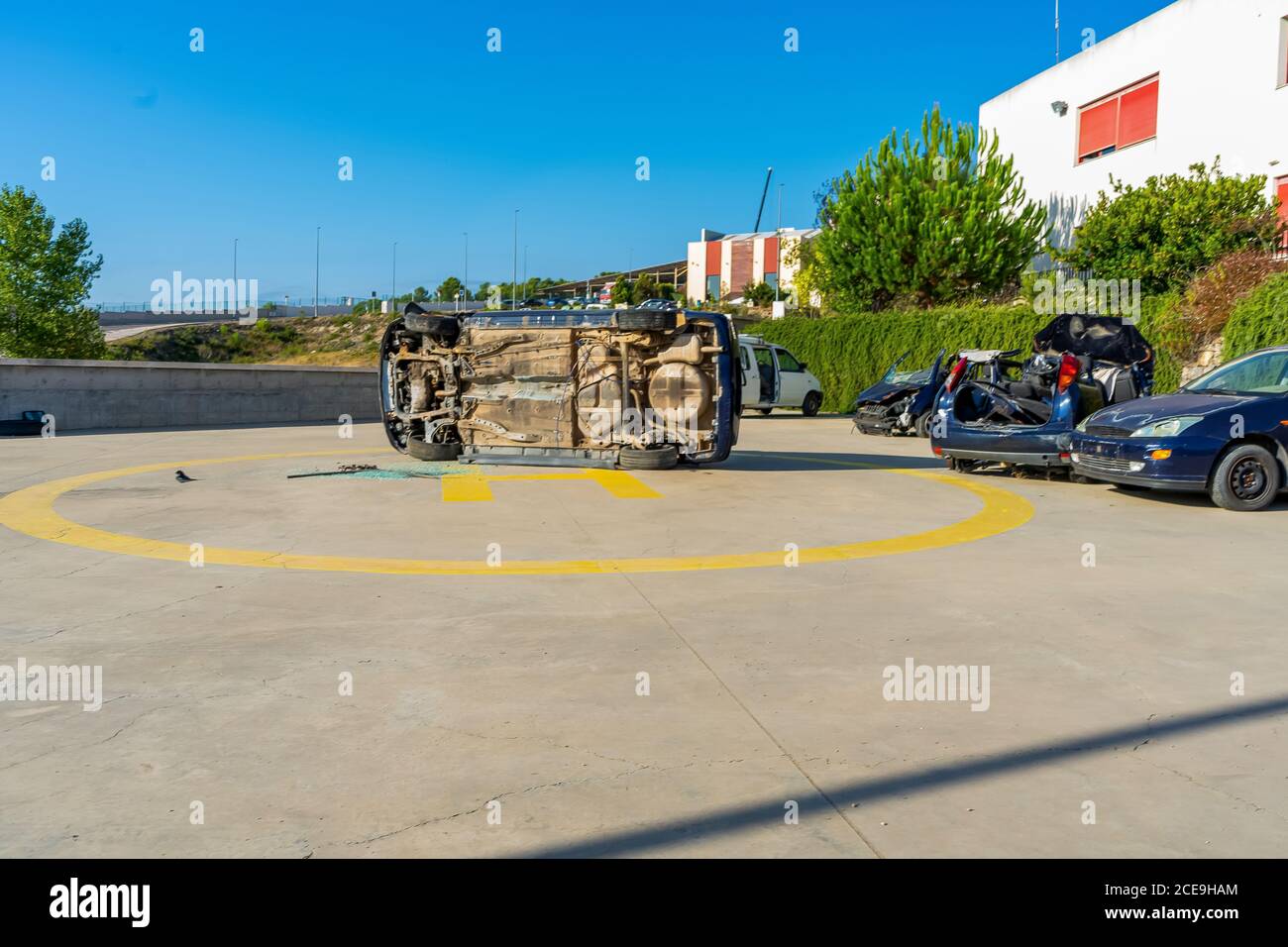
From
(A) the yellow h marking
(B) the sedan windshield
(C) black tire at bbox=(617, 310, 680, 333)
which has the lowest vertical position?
(A) the yellow h marking

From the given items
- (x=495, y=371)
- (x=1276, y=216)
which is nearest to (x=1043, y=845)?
(x=495, y=371)

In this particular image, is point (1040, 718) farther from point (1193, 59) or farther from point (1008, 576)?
point (1193, 59)

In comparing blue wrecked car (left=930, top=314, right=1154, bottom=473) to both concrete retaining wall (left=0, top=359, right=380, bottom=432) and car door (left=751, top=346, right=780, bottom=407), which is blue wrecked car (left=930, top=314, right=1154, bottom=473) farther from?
concrete retaining wall (left=0, top=359, right=380, bottom=432)

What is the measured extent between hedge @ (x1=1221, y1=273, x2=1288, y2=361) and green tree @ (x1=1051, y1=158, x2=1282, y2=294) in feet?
16.5

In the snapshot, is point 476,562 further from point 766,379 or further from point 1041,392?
point 766,379

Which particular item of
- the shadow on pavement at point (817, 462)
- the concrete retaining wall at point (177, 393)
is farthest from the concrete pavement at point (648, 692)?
the concrete retaining wall at point (177, 393)

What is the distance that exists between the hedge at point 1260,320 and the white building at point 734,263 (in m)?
47.4

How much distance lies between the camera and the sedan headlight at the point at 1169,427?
9.52 m

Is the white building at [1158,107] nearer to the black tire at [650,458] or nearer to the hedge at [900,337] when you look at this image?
the hedge at [900,337]

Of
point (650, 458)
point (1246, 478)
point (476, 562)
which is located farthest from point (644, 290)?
point (476, 562)

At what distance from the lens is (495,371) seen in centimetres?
1270

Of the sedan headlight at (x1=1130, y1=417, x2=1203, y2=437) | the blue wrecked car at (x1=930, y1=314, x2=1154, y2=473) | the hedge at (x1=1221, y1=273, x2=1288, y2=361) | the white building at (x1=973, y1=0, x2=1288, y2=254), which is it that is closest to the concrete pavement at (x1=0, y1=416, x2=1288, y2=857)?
the sedan headlight at (x1=1130, y1=417, x2=1203, y2=437)

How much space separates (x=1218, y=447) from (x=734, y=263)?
2439 inches

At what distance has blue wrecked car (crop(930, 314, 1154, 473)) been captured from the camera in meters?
11.7
